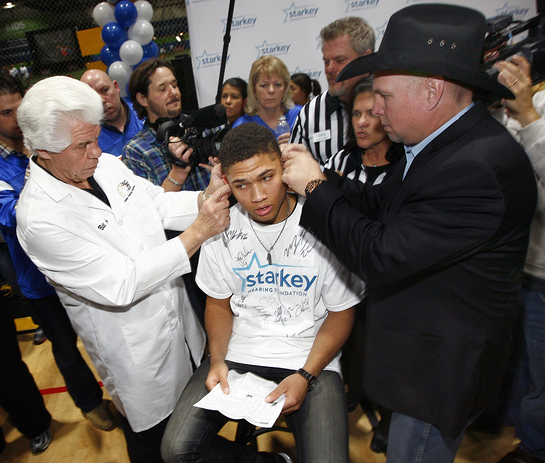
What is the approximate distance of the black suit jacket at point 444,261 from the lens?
3.37ft

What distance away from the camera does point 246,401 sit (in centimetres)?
146

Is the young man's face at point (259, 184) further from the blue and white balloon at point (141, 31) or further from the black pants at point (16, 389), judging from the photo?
the blue and white balloon at point (141, 31)

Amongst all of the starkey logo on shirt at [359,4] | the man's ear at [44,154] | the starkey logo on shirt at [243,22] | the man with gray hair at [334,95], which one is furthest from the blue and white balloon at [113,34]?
the man's ear at [44,154]

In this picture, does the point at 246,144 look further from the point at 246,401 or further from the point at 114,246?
the point at 246,401

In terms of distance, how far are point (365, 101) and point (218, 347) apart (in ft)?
4.84

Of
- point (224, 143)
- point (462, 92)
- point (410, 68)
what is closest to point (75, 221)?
point (224, 143)

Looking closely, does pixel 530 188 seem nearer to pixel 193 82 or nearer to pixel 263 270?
pixel 263 270

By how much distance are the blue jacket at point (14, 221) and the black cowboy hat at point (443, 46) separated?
2.17 metres

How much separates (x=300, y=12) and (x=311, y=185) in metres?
3.81

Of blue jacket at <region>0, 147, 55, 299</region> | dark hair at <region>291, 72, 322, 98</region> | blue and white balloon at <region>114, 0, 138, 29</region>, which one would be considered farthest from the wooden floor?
blue and white balloon at <region>114, 0, 138, 29</region>

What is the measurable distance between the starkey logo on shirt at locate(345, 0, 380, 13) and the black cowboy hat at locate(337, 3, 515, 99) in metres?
3.55

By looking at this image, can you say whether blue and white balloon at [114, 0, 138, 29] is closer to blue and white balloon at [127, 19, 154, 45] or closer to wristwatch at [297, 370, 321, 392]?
blue and white balloon at [127, 19, 154, 45]

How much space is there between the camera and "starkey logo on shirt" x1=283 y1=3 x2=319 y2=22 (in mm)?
4227

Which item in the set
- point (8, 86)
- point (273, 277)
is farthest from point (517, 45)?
point (8, 86)
